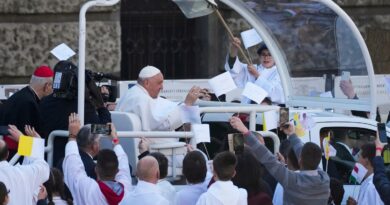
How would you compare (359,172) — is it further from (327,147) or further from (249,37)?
(249,37)

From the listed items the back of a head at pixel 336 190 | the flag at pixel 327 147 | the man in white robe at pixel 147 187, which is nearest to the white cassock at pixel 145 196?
the man in white robe at pixel 147 187

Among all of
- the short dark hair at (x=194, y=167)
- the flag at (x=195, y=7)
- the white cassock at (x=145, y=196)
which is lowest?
the white cassock at (x=145, y=196)

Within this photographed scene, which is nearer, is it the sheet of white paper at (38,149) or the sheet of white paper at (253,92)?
the sheet of white paper at (38,149)

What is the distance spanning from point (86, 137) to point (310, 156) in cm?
145

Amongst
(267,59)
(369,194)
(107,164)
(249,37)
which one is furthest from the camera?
(267,59)

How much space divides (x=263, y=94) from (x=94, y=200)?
2.25 m

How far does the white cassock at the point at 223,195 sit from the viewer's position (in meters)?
9.70

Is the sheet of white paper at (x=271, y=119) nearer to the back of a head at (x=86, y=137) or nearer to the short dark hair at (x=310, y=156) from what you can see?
the short dark hair at (x=310, y=156)

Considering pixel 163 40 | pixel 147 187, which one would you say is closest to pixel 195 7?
pixel 147 187

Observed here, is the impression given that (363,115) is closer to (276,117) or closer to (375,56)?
(276,117)

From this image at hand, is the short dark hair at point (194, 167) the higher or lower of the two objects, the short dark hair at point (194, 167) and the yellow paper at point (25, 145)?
the lower

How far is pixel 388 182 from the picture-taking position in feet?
33.8

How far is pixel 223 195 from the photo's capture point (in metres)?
9.71

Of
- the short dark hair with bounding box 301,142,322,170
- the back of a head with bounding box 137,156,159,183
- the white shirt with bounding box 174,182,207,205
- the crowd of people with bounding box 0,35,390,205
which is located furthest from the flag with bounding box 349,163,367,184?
the back of a head with bounding box 137,156,159,183
